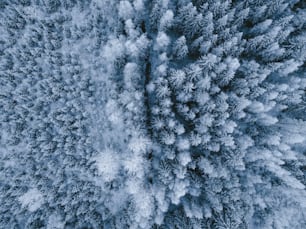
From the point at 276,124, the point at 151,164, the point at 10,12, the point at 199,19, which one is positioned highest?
the point at 199,19

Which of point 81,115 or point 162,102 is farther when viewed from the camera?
point 81,115

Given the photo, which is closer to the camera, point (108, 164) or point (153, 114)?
Result: point (153, 114)

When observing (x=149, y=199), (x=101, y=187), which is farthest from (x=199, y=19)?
(x=101, y=187)

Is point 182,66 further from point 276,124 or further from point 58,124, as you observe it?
point 58,124

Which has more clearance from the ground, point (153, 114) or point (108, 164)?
point (153, 114)

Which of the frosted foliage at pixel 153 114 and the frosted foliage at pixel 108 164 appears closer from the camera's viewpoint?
the frosted foliage at pixel 153 114

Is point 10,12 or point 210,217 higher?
point 10,12

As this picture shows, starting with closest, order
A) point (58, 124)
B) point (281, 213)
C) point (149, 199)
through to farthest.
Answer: point (149, 199) → point (281, 213) → point (58, 124)

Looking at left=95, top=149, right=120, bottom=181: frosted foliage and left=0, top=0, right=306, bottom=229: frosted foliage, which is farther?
left=95, top=149, right=120, bottom=181: frosted foliage
